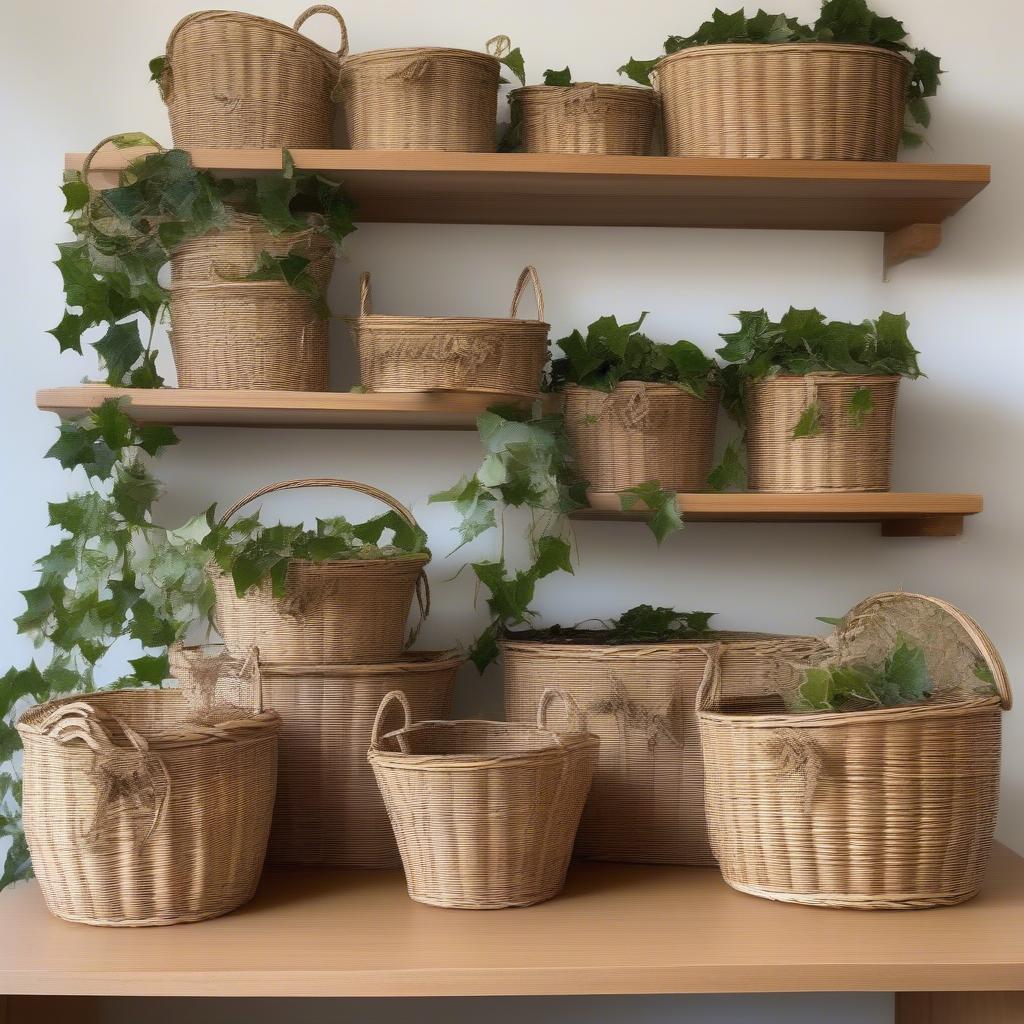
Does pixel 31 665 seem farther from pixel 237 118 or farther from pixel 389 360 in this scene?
pixel 237 118

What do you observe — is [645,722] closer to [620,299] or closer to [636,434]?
[636,434]

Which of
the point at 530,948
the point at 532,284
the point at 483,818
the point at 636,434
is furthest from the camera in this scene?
the point at 532,284

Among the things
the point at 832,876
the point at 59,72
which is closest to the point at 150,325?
the point at 59,72

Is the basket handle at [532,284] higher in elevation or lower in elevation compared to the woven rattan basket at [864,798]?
higher

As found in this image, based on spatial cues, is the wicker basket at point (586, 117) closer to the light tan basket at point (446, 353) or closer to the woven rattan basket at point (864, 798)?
the light tan basket at point (446, 353)

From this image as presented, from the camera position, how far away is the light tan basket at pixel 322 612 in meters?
1.61

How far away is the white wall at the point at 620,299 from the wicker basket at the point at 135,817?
564mm

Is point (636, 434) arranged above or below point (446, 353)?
below

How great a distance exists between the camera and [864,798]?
1.41m

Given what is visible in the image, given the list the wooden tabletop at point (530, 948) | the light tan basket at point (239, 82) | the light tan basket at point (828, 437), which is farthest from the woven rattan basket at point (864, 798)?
the light tan basket at point (239, 82)

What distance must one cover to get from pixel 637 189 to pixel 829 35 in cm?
35

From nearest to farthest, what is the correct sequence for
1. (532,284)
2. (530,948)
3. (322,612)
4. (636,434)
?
(530,948), (322,612), (636,434), (532,284)

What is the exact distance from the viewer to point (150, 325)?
1.91 metres

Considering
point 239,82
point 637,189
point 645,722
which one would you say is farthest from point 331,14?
point 645,722
